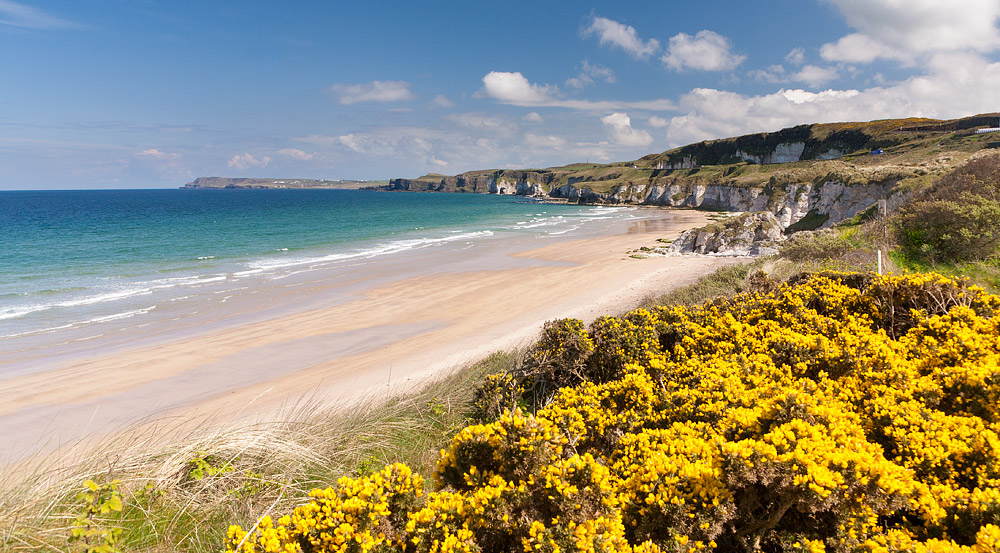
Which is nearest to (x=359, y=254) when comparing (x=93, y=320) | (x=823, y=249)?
(x=93, y=320)

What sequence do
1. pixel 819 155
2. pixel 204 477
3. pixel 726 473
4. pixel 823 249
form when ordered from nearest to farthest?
pixel 726 473 → pixel 204 477 → pixel 823 249 → pixel 819 155

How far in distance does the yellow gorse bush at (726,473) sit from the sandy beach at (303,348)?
554 centimetres

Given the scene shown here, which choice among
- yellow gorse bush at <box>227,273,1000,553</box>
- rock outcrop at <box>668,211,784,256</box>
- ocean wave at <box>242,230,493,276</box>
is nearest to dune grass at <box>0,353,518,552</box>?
yellow gorse bush at <box>227,273,1000,553</box>

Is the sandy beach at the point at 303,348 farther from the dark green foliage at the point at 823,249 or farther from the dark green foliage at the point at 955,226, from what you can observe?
the dark green foliage at the point at 955,226

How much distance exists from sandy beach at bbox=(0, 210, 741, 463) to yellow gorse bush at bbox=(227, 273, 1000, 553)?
5543mm

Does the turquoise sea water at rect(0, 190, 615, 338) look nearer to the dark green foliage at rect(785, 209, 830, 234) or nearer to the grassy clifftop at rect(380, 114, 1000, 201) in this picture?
the dark green foliage at rect(785, 209, 830, 234)

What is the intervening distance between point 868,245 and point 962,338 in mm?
9585

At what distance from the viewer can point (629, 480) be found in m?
2.82

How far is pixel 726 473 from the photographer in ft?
8.60

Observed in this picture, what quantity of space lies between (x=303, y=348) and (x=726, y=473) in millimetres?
13089

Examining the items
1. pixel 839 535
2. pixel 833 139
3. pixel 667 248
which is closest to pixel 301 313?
pixel 839 535

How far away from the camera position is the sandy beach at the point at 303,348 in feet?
31.7

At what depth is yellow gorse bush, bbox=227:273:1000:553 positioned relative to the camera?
2449 millimetres

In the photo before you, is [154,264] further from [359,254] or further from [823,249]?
[823,249]
